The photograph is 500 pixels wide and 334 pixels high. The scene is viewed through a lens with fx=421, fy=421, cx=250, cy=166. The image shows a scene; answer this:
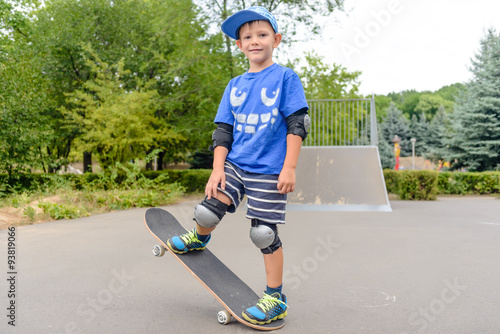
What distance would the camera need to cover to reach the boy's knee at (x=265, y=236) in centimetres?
244

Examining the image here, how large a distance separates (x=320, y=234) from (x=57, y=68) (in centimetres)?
1725

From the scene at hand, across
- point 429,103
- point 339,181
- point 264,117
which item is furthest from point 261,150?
point 429,103

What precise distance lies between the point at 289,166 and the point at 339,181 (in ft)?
26.1

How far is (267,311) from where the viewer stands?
8.08ft

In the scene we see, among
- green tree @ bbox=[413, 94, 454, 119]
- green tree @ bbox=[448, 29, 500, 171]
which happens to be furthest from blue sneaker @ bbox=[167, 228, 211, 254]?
green tree @ bbox=[413, 94, 454, 119]

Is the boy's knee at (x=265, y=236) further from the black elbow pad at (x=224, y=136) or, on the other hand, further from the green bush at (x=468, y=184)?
the green bush at (x=468, y=184)

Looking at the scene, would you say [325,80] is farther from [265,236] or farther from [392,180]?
[265,236]

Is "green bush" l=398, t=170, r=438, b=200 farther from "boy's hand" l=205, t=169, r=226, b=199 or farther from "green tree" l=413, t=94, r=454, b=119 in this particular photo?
"green tree" l=413, t=94, r=454, b=119

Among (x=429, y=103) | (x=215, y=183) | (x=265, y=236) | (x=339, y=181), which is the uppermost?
(x=429, y=103)

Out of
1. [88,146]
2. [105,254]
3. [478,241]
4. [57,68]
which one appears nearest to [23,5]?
[57,68]

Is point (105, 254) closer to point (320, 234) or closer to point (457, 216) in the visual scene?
point (320, 234)

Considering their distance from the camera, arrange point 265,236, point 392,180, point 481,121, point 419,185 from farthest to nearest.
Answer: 1. point 481,121
2. point 392,180
3. point 419,185
4. point 265,236

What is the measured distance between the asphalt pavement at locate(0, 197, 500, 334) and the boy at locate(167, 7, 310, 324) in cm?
47

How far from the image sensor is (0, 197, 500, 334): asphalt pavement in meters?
2.58
